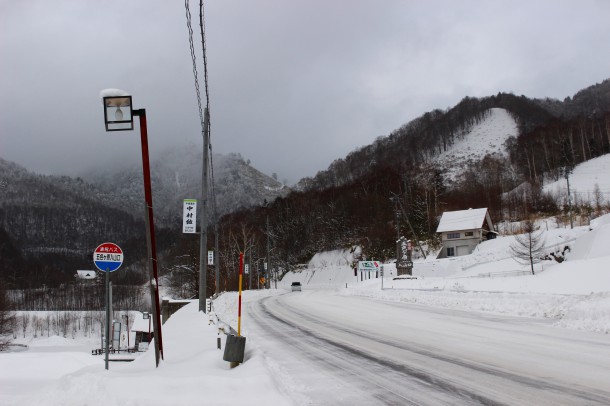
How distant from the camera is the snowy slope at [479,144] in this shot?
545 feet

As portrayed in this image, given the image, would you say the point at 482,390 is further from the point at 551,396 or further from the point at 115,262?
the point at 115,262

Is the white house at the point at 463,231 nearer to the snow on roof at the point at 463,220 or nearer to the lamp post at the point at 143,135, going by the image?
the snow on roof at the point at 463,220

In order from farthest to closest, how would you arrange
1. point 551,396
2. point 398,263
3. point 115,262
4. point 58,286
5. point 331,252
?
point 58,286, point 331,252, point 398,263, point 115,262, point 551,396

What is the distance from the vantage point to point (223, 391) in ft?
20.5

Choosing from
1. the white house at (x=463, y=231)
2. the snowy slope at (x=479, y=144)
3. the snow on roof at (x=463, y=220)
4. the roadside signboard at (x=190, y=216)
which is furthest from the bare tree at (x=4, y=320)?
the snowy slope at (x=479, y=144)

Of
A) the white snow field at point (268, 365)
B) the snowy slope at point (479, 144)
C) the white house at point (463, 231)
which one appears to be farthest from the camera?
the snowy slope at point (479, 144)

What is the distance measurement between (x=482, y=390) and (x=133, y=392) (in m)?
4.72

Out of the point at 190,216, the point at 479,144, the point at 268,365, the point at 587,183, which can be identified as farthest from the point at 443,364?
the point at 479,144

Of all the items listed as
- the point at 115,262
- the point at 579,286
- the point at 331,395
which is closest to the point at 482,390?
the point at 331,395

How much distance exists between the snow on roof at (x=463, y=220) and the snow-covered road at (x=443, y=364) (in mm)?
60402

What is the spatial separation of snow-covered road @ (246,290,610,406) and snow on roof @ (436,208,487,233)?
2378 inches

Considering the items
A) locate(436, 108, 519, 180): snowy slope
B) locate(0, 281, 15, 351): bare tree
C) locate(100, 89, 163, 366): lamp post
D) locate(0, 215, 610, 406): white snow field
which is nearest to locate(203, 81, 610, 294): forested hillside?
locate(436, 108, 519, 180): snowy slope

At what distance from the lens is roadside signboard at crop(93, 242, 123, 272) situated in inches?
422

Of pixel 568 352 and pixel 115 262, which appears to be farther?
pixel 115 262
